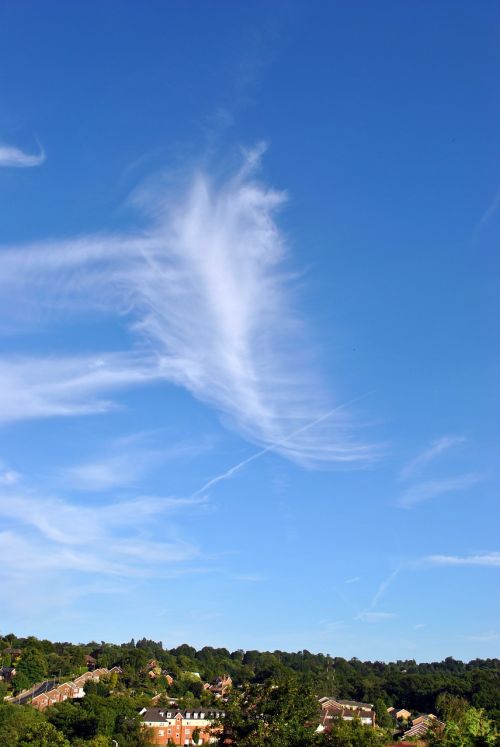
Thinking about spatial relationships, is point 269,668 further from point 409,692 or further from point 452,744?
point 452,744

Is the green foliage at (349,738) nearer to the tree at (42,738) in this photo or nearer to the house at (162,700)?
the tree at (42,738)

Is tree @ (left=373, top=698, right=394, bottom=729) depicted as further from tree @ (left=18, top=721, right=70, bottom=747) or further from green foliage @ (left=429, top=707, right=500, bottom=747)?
green foliage @ (left=429, top=707, right=500, bottom=747)

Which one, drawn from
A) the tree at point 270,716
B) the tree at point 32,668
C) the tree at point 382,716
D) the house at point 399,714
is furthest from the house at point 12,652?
the tree at point 270,716

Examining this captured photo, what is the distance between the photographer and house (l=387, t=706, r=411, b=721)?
156512mm

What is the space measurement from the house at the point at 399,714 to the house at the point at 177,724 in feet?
176

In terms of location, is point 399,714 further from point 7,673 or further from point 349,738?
point 349,738

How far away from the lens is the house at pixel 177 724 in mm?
114062

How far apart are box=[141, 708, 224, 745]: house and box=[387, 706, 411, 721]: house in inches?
2116

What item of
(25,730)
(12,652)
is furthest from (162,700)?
(12,652)

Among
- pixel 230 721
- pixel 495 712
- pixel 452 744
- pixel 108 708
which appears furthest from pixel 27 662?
pixel 452 744

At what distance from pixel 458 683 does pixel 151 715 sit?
276ft

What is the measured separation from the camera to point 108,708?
103 metres

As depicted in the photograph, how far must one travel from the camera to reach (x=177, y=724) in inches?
4638

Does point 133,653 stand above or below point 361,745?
above
